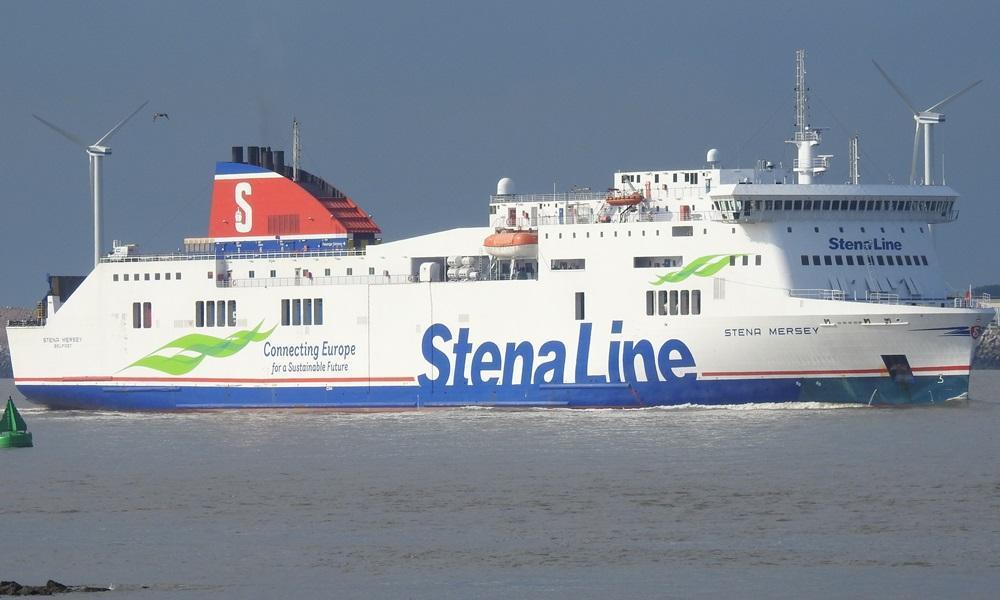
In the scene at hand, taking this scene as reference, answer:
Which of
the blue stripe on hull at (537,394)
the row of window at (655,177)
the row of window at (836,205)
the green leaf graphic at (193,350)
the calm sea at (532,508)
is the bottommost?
the calm sea at (532,508)

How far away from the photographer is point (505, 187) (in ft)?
140

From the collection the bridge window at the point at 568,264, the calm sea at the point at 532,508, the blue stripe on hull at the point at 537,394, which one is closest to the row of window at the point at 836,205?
the bridge window at the point at 568,264

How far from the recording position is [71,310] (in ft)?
154

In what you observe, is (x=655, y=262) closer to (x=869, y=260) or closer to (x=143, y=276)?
(x=869, y=260)

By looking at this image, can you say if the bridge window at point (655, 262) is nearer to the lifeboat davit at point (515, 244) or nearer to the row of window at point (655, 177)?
the row of window at point (655, 177)

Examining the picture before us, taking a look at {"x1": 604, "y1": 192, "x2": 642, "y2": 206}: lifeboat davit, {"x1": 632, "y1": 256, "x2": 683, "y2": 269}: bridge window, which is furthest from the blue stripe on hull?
{"x1": 604, "y1": 192, "x2": 642, "y2": 206}: lifeboat davit

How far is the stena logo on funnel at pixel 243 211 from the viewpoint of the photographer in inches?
1825

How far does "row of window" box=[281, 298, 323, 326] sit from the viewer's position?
141ft

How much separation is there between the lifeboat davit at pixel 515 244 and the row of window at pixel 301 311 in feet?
17.0

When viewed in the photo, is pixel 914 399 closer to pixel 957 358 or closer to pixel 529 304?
pixel 957 358

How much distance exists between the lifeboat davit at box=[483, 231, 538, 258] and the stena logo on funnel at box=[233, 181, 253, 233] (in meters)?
8.68

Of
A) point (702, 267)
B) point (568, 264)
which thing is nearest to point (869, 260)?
point (702, 267)

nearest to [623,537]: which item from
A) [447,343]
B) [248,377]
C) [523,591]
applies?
[523,591]

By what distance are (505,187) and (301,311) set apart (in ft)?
19.9
